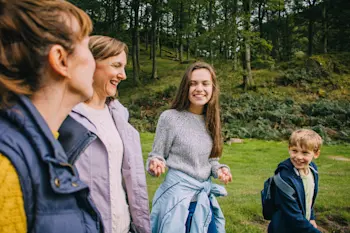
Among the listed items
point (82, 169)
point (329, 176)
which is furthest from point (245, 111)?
point (82, 169)

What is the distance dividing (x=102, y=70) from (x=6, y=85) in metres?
1.43

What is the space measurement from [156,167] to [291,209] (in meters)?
1.25

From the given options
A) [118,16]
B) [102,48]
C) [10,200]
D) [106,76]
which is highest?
[118,16]

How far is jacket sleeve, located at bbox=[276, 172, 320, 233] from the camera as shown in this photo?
289 centimetres

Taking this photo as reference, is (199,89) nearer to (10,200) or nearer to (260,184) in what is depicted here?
(10,200)

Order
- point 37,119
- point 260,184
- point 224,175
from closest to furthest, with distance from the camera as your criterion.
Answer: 1. point 37,119
2. point 224,175
3. point 260,184

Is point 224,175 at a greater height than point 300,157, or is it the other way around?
point 300,157

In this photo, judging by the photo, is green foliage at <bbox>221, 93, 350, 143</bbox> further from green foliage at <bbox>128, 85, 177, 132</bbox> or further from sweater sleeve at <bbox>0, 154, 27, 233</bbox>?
sweater sleeve at <bbox>0, 154, 27, 233</bbox>

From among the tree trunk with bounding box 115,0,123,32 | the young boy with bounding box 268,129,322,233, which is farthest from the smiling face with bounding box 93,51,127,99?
the tree trunk with bounding box 115,0,123,32

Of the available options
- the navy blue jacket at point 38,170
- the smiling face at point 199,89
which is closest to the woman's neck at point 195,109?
the smiling face at point 199,89

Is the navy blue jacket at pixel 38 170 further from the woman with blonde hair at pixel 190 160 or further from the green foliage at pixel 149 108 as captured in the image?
the green foliage at pixel 149 108

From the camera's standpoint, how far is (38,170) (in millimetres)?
1104

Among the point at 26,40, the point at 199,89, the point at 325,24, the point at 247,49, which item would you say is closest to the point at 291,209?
the point at 199,89

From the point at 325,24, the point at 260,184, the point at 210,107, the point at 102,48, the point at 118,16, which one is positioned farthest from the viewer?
the point at 118,16
